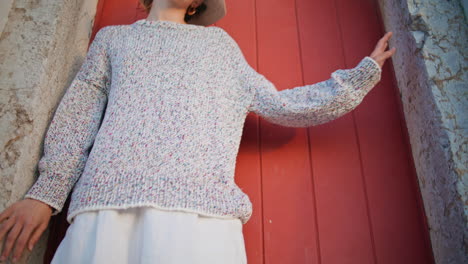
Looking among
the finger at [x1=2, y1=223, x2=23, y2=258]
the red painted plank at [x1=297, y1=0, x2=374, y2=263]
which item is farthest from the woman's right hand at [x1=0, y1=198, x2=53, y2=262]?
the red painted plank at [x1=297, y1=0, x2=374, y2=263]

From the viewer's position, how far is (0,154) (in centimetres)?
93

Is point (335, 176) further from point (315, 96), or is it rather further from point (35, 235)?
point (35, 235)

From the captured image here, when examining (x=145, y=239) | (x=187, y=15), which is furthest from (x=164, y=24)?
(x=145, y=239)

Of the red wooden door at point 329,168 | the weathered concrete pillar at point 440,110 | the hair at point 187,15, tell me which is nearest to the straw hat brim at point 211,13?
the hair at point 187,15

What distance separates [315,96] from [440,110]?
1.01 feet

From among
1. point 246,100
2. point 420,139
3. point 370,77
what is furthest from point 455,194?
point 246,100

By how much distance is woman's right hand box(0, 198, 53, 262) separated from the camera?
0.83 metres

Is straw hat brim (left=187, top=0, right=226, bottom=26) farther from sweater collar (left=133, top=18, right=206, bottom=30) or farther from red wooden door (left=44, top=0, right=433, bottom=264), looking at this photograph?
sweater collar (left=133, top=18, right=206, bottom=30)

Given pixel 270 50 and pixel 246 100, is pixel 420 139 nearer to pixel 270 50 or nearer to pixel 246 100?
pixel 246 100

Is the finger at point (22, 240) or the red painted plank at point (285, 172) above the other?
the red painted plank at point (285, 172)

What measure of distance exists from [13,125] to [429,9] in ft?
3.90

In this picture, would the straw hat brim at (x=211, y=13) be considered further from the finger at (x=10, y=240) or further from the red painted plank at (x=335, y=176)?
the finger at (x=10, y=240)

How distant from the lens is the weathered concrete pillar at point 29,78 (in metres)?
0.93

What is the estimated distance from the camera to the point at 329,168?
1.15 meters
